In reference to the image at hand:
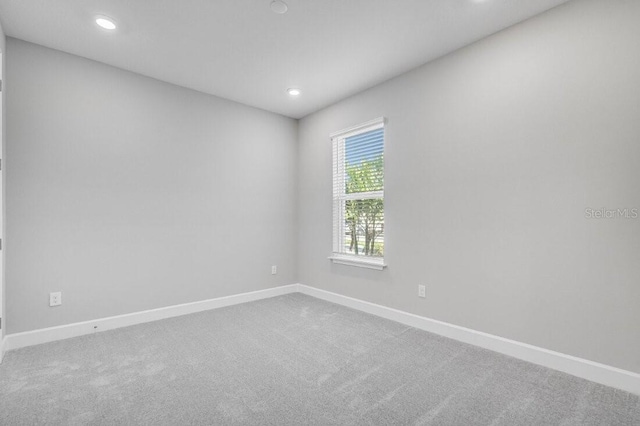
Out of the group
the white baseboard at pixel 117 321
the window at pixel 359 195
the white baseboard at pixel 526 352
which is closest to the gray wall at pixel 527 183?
the white baseboard at pixel 526 352

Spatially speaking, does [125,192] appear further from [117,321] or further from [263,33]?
[263,33]

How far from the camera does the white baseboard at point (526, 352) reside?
1.98m

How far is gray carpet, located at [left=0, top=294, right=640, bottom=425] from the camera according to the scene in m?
1.70

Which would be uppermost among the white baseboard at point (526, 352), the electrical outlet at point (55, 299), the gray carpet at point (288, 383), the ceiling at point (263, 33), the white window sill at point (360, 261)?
the ceiling at point (263, 33)

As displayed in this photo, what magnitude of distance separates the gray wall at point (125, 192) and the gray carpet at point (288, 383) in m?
0.56

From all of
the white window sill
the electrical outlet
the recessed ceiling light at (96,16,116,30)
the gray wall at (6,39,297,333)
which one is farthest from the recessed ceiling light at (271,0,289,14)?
the electrical outlet

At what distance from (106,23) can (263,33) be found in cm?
118

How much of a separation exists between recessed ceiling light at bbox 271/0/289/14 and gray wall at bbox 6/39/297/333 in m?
1.78

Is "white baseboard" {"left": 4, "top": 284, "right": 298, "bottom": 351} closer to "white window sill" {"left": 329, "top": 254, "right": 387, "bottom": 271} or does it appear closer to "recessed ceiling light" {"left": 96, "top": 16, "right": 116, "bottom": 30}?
"white window sill" {"left": 329, "top": 254, "right": 387, "bottom": 271}

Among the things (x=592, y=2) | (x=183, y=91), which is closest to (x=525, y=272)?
(x=592, y=2)

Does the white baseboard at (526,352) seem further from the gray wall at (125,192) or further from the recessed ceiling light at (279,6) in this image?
the recessed ceiling light at (279,6)

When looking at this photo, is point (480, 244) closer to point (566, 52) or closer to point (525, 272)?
point (525, 272)

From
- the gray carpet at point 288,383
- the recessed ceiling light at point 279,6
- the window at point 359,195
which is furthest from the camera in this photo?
the window at point 359,195

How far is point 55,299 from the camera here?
9.13 ft
